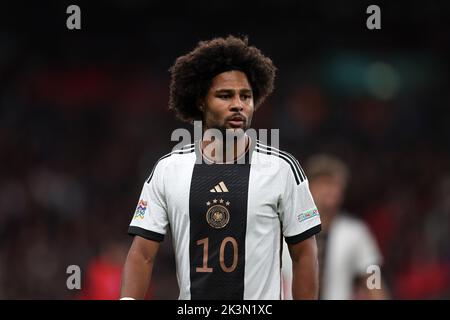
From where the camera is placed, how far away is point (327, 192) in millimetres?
7207

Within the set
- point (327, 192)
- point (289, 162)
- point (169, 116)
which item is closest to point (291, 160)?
point (289, 162)

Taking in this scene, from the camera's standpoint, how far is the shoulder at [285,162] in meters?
4.73

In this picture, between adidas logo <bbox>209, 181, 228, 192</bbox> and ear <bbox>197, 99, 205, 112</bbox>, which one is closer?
adidas logo <bbox>209, 181, 228, 192</bbox>

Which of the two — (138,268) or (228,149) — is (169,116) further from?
→ (138,268)

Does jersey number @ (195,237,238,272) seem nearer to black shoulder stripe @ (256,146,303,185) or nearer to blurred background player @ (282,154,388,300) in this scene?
black shoulder stripe @ (256,146,303,185)

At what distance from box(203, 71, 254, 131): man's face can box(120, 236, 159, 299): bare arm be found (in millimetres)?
671

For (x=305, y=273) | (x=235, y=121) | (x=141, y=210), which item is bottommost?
(x=305, y=273)

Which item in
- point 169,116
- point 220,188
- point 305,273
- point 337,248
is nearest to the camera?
point 305,273

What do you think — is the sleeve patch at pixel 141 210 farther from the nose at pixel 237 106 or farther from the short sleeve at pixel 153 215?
the nose at pixel 237 106

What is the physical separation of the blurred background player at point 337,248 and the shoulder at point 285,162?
90.6 inches

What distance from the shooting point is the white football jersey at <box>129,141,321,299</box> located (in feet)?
15.2

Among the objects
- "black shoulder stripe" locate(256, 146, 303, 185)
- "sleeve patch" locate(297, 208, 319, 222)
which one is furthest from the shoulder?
"sleeve patch" locate(297, 208, 319, 222)

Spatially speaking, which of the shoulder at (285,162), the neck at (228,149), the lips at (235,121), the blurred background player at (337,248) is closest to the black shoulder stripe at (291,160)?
the shoulder at (285,162)

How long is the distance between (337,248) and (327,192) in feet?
1.37
